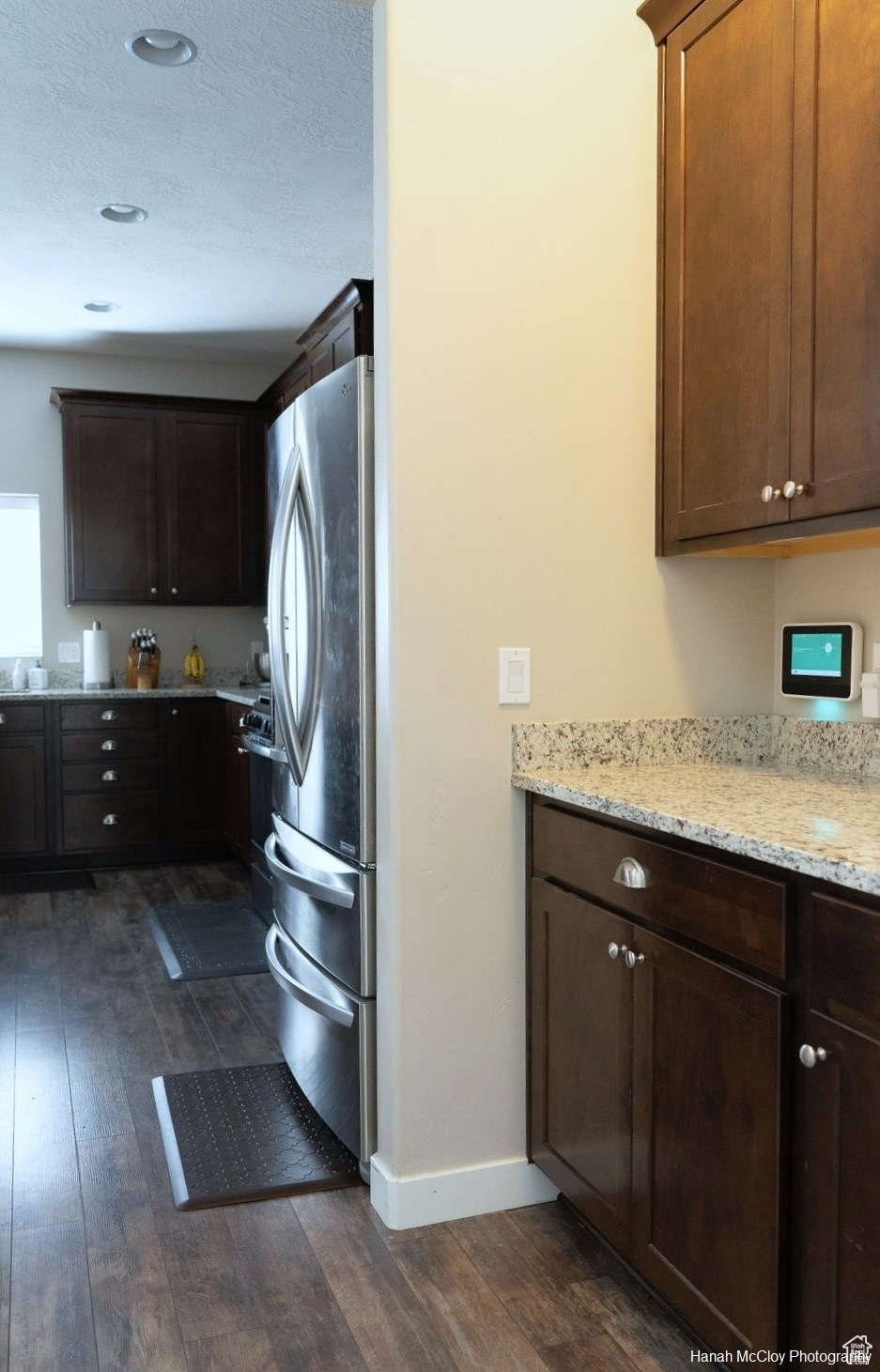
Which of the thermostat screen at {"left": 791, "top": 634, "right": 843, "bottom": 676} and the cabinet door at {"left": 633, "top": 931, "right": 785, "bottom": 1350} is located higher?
the thermostat screen at {"left": 791, "top": 634, "right": 843, "bottom": 676}

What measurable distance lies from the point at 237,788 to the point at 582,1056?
141 inches

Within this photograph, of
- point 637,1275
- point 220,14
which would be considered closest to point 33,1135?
point 637,1275

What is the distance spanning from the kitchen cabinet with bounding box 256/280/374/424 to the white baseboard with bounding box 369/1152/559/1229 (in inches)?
103

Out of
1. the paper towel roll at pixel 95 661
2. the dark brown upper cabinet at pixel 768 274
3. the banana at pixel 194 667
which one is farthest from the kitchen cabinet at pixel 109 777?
the dark brown upper cabinet at pixel 768 274

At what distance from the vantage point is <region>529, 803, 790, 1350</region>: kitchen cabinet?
4.69ft

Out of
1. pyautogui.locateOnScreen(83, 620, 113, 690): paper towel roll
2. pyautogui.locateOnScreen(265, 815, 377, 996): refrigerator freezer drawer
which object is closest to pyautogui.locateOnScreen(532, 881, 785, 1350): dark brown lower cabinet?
pyautogui.locateOnScreen(265, 815, 377, 996): refrigerator freezer drawer

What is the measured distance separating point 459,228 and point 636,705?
3.31 feet

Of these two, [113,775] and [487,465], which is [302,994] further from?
[113,775]

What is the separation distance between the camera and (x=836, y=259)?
1.69 m

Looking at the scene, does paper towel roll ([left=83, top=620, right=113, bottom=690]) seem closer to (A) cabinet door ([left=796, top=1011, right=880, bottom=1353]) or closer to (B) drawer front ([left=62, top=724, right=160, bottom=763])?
(B) drawer front ([left=62, top=724, right=160, bottom=763])

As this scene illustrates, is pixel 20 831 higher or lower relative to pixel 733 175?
lower

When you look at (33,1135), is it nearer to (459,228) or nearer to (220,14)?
(459,228)

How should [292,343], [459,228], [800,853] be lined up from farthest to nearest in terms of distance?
[292,343], [459,228], [800,853]

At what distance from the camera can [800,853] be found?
4.36 feet
